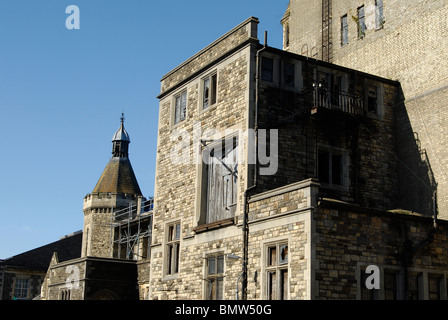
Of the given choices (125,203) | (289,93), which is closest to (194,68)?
(289,93)

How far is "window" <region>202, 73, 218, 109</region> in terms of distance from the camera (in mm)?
24344

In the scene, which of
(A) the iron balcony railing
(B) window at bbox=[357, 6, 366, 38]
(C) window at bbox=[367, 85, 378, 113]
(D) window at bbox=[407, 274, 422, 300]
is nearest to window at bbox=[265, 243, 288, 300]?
(D) window at bbox=[407, 274, 422, 300]

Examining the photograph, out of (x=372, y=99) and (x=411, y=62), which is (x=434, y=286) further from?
(x=411, y=62)

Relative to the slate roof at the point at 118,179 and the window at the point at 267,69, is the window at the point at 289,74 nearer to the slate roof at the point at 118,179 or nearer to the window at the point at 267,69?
the window at the point at 267,69

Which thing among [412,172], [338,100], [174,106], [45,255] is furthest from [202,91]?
[45,255]

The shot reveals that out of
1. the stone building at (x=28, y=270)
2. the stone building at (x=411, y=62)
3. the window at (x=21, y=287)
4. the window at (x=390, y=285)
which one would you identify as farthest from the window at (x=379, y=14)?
the window at (x=21, y=287)

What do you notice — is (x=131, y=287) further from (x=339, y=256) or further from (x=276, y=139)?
(x=339, y=256)

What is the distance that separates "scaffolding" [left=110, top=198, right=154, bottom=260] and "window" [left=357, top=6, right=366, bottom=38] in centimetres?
1457

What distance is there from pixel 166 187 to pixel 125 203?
22016 millimetres

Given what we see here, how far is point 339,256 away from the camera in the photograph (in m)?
18.2

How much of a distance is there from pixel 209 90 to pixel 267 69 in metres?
2.80

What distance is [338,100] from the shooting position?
24.0 meters

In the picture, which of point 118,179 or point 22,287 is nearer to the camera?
point 118,179

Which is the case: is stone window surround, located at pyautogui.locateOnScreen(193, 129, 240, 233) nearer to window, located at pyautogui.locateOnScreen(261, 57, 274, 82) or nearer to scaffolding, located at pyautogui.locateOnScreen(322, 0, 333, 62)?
window, located at pyautogui.locateOnScreen(261, 57, 274, 82)
